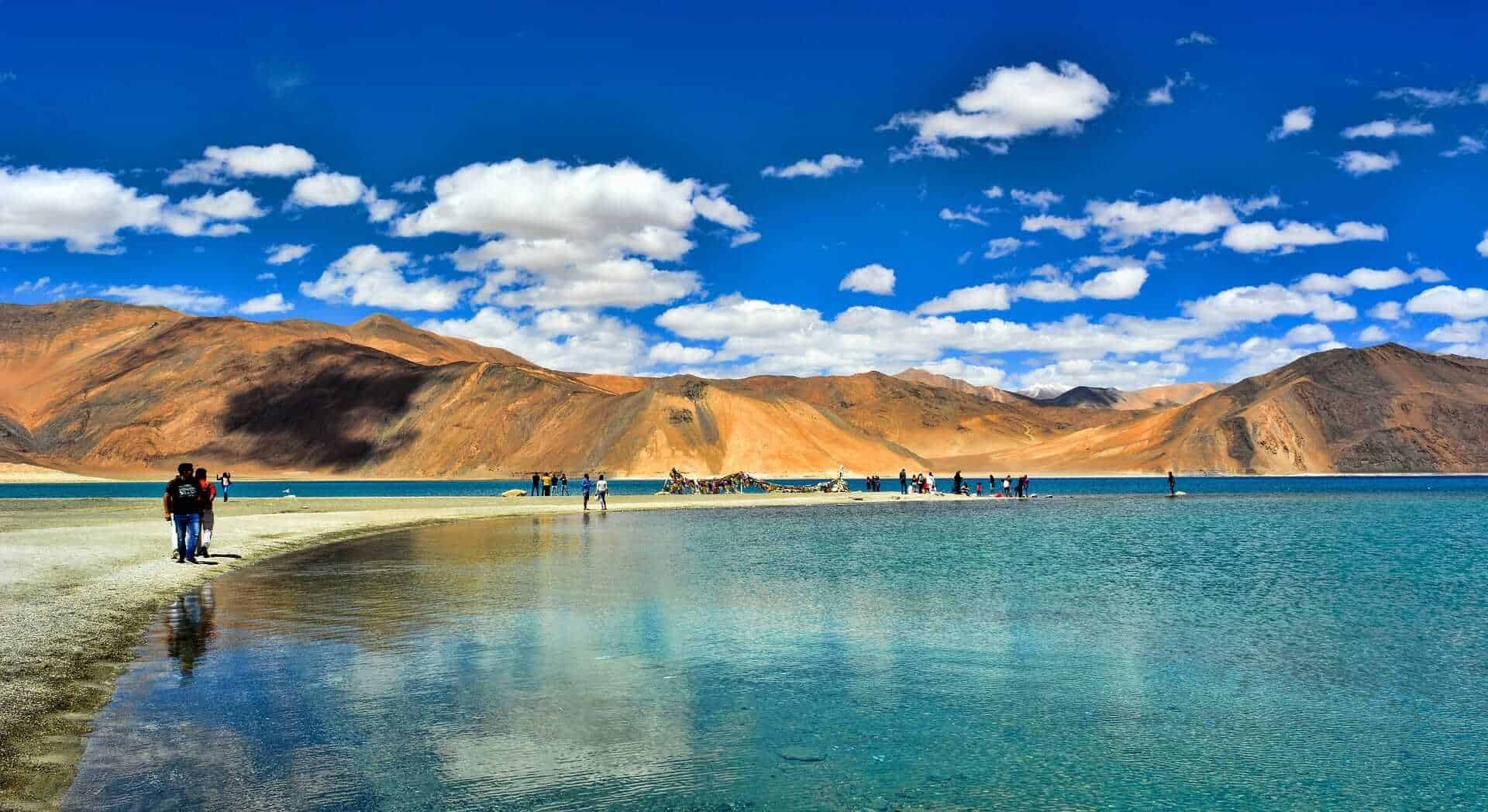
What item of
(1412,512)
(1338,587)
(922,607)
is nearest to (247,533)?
(922,607)

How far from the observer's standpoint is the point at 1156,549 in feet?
137

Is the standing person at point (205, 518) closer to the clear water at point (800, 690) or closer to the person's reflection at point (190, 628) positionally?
the clear water at point (800, 690)

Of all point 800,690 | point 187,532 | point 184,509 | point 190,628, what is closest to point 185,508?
point 184,509

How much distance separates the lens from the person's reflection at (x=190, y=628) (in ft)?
56.3

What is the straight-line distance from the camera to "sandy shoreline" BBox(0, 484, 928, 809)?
11.5 m

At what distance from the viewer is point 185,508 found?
28.7 metres

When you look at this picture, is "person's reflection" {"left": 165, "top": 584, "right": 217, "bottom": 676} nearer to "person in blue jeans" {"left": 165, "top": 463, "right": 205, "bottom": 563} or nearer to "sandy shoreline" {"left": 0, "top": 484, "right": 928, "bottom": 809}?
"sandy shoreline" {"left": 0, "top": 484, "right": 928, "bottom": 809}

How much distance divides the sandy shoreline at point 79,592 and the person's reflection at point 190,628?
17.8 inches

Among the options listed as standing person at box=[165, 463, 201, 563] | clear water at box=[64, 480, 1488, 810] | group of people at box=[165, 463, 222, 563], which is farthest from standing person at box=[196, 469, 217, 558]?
clear water at box=[64, 480, 1488, 810]

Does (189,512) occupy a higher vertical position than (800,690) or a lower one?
higher

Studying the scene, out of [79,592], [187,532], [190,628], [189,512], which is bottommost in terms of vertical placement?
[190,628]

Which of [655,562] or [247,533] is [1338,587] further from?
[247,533]

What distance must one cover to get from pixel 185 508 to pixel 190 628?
10.0 metres

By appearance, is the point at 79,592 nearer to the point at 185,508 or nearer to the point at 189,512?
the point at 185,508
